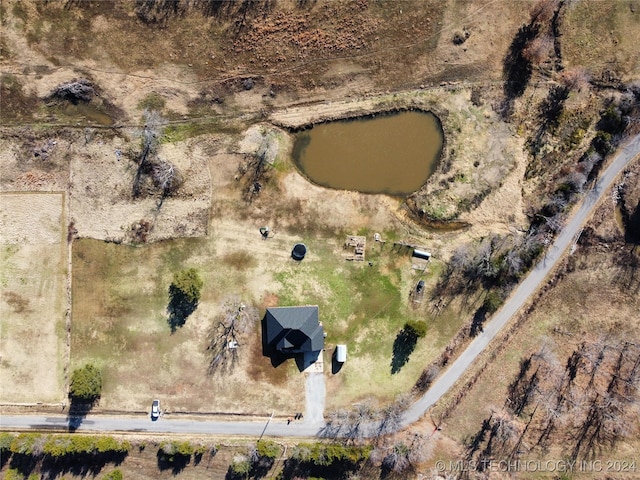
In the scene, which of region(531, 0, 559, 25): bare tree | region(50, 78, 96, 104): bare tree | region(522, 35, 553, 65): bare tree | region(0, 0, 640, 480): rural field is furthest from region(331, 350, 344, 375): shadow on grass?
region(531, 0, 559, 25): bare tree

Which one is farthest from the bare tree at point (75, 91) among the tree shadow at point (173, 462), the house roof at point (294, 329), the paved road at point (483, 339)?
the tree shadow at point (173, 462)

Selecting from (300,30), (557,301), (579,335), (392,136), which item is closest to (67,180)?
(300,30)

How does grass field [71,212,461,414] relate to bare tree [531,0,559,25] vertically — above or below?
below

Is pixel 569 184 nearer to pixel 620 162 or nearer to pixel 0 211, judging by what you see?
pixel 620 162

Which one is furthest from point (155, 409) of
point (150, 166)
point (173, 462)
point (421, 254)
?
point (421, 254)

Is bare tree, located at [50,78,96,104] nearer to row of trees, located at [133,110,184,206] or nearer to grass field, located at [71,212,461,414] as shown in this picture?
row of trees, located at [133,110,184,206]

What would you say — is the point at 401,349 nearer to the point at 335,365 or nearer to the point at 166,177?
the point at 335,365
